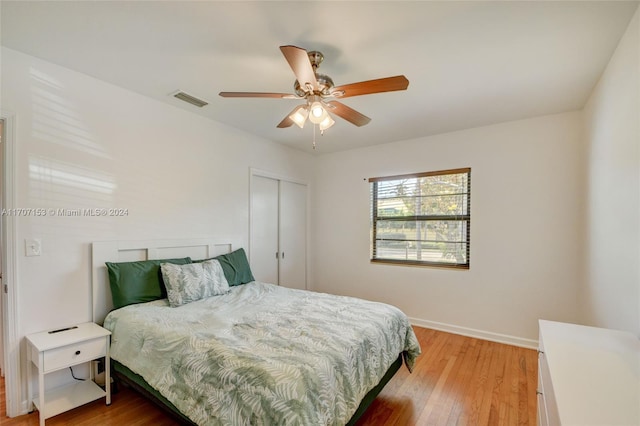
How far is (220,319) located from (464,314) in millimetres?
2917

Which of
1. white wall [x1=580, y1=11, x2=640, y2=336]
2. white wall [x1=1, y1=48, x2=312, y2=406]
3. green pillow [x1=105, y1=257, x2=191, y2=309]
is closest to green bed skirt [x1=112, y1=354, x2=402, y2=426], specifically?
green pillow [x1=105, y1=257, x2=191, y2=309]

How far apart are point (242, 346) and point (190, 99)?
89.5 inches

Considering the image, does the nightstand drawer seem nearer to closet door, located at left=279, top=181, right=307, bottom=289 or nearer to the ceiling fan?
the ceiling fan

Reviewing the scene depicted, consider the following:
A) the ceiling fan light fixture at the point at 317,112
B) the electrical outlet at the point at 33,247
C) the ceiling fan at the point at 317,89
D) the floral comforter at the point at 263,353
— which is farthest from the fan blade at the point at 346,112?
the electrical outlet at the point at 33,247

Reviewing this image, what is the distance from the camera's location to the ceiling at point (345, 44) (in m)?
1.62

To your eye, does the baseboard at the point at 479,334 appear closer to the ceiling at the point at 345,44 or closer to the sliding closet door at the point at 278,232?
the sliding closet door at the point at 278,232

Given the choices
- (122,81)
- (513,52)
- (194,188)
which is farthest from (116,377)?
(513,52)

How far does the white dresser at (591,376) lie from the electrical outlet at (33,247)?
3.04 m

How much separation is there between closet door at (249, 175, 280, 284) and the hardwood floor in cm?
185

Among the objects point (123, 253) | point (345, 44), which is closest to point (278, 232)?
point (123, 253)

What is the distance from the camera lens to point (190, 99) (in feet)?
9.09

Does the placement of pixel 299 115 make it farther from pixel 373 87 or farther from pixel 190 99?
pixel 190 99

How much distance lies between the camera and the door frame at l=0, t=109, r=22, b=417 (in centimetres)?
200

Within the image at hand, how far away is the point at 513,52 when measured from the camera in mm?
1981
